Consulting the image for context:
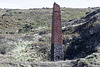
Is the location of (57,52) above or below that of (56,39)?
below

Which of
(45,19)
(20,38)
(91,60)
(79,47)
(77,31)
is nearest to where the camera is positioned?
(91,60)

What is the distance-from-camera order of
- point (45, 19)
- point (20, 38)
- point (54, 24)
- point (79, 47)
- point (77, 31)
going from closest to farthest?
point (54, 24) → point (79, 47) → point (77, 31) → point (20, 38) → point (45, 19)

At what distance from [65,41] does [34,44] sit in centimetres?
524

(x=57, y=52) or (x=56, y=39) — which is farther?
→ (x=56, y=39)

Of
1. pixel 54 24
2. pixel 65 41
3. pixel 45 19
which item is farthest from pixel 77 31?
pixel 45 19

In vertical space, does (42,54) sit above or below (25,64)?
below

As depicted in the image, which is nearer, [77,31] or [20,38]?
[77,31]

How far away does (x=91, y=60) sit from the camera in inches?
571

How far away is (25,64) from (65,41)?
13456 mm

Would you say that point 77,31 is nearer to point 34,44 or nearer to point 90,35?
point 90,35

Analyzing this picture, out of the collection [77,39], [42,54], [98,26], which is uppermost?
[98,26]

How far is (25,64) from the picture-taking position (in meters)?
14.6

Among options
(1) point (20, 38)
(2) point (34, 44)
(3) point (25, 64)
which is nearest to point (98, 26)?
(2) point (34, 44)

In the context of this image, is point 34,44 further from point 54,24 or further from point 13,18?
point 13,18
